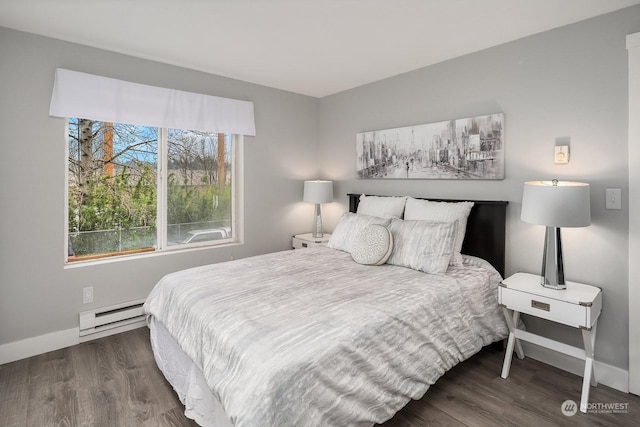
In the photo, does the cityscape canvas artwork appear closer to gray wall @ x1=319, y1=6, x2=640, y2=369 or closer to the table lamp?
gray wall @ x1=319, y1=6, x2=640, y2=369

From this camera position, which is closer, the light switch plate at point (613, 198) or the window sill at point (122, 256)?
the light switch plate at point (613, 198)

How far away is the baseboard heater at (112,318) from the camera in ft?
9.24

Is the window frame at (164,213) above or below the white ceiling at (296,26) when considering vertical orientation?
below

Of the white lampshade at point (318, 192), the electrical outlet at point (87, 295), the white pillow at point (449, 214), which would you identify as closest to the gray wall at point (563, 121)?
the white pillow at point (449, 214)

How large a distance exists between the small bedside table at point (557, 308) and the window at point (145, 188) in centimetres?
278

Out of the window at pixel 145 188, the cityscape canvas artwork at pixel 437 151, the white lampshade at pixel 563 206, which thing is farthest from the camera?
→ the window at pixel 145 188

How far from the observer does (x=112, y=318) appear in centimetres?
293

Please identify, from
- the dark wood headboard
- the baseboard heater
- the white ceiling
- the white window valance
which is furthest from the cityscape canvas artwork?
the baseboard heater

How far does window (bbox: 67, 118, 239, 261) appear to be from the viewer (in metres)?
2.91

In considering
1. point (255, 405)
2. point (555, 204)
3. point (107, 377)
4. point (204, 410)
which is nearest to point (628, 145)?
point (555, 204)

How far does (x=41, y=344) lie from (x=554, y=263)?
3.82m

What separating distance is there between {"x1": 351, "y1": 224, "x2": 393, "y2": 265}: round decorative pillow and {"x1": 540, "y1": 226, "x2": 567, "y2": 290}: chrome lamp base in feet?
3.41

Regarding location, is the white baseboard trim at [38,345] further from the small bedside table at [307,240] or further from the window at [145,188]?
the small bedside table at [307,240]

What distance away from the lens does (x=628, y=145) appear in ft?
7.05
